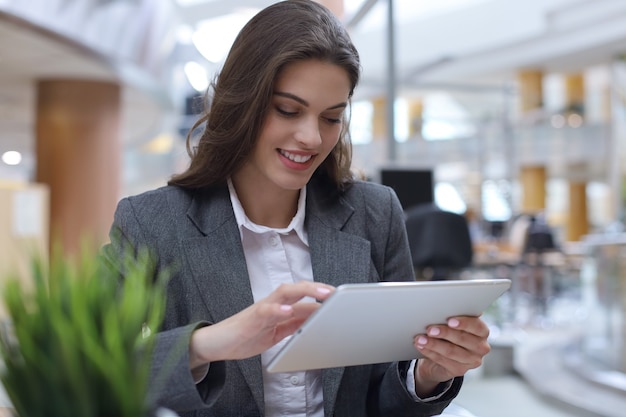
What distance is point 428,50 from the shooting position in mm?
20125

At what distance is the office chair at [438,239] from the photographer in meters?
6.22

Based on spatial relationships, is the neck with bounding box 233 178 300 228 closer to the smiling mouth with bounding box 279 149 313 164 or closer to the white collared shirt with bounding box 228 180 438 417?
the white collared shirt with bounding box 228 180 438 417

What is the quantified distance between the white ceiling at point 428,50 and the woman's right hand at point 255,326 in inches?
272

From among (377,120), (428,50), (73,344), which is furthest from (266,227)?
(377,120)

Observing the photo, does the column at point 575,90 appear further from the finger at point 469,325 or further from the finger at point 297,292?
the finger at point 297,292

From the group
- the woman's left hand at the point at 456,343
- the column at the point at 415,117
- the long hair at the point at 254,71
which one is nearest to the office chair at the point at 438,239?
the long hair at the point at 254,71

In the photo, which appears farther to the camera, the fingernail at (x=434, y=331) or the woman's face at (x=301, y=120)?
the woman's face at (x=301, y=120)

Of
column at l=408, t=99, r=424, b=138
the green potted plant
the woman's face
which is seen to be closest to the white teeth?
the woman's face

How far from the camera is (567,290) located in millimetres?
14828

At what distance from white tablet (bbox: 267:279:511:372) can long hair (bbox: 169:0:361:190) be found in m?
0.55

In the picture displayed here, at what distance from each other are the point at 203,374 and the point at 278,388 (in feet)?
1.21

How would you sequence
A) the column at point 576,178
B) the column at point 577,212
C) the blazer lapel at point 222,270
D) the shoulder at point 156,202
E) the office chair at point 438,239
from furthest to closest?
the column at point 577,212 → the column at point 576,178 → the office chair at point 438,239 → the shoulder at point 156,202 → the blazer lapel at point 222,270

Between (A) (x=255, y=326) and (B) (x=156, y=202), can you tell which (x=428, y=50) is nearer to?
(B) (x=156, y=202)

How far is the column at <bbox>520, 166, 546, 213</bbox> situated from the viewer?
21.7 metres
